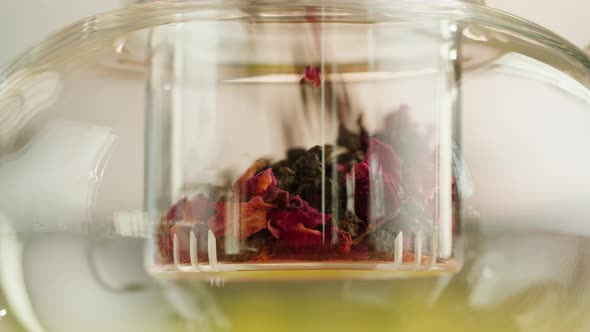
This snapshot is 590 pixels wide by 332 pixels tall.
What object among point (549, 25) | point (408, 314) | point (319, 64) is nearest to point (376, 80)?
point (319, 64)

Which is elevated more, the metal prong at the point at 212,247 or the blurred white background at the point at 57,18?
the blurred white background at the point at 57,18

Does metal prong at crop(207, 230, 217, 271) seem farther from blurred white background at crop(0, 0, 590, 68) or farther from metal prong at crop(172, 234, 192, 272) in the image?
blurred white background at crop(0, 0, 590, 68)

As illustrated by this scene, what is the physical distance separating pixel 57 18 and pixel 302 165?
0.33 metres

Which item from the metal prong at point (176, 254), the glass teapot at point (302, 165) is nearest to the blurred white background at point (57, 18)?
the glass teapot at point (302, 165)

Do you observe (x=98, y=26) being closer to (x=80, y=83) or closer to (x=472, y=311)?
(x=80, y=83)

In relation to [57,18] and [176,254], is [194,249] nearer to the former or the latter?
[176,254]

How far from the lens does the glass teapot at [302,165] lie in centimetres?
40

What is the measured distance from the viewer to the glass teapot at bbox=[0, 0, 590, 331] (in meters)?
0.40

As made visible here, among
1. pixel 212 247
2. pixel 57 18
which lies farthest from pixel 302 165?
pixel 57 18

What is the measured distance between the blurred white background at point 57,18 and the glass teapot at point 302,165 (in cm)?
20

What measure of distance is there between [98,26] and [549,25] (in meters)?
0.38

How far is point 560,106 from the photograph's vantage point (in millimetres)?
433

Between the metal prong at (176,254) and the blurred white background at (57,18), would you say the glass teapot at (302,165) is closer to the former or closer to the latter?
the metal prong at (176,254)

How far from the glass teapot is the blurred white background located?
0.65ft
